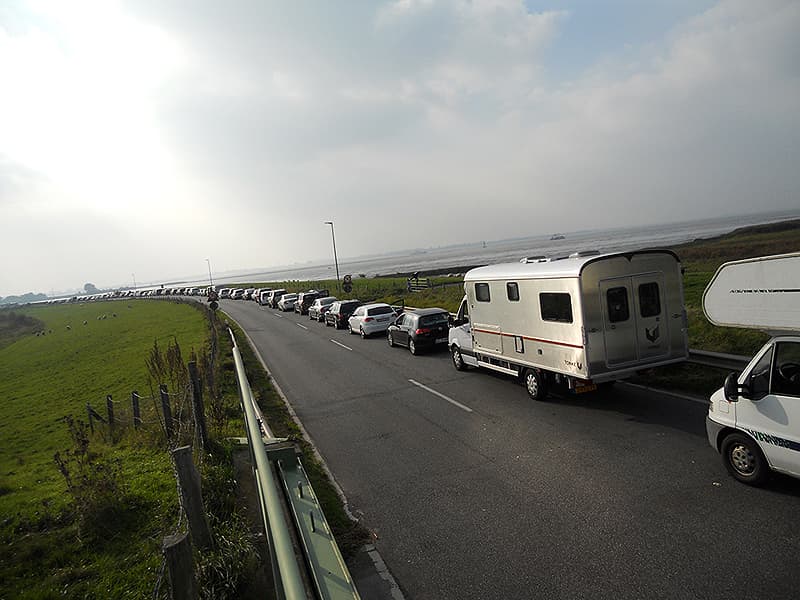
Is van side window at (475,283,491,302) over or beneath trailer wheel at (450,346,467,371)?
over

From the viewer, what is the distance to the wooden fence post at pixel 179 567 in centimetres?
298

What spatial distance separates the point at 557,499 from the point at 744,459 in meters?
2.29

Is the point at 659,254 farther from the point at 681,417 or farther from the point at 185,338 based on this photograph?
the point at 185,338

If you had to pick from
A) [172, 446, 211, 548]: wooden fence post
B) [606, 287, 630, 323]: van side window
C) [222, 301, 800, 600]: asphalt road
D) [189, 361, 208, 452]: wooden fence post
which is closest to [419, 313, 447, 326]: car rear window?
[222, 301, 800, 600]: asphalt road

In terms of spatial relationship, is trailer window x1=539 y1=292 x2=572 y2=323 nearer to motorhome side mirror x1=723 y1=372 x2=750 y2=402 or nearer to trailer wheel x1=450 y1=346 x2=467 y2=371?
motorhome side mirror x1=723 y1=372 x2=750 y2=402

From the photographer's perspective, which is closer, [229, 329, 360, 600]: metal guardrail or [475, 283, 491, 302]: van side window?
[229, 329, 360, 600]: metal guardrail

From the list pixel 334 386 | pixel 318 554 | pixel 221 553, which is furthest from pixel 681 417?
pixel 334 386

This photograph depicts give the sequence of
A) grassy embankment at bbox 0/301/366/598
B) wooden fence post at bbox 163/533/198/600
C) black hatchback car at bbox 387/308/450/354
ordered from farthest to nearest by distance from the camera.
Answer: black hatchback car at bbox 387/308/450/354
grassy embankment at bbox 0/301/366/598
wooden fence post at bbox 163/533/198/600

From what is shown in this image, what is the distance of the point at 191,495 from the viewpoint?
177 inches

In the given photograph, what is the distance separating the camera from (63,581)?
18.7ft

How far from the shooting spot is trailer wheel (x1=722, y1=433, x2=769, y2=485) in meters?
5.81

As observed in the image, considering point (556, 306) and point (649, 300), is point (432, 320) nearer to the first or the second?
point (556, 306)

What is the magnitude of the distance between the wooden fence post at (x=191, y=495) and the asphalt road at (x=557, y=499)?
1.96 metres

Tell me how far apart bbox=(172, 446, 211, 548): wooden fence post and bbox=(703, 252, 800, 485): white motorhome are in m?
6.04
